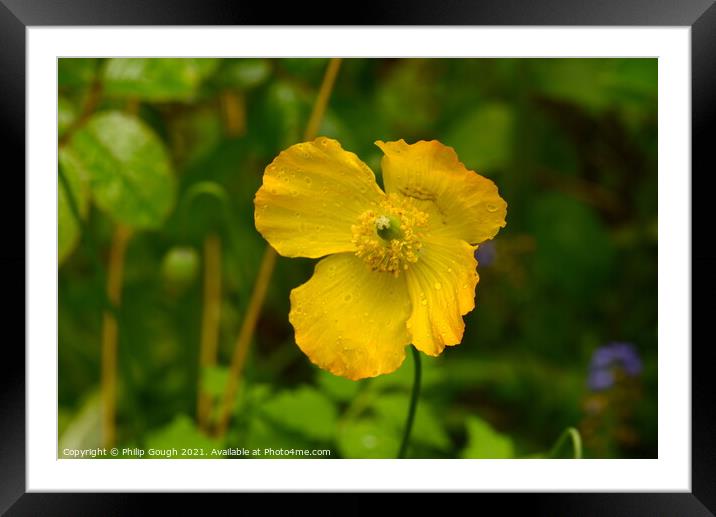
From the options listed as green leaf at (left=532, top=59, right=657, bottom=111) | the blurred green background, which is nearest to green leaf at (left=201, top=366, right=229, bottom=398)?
the blurred green background

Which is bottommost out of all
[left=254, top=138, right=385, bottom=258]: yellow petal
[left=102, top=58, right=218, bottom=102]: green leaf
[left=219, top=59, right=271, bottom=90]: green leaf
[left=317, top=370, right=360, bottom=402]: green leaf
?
[left=317, top=370, right=360, bottom=402]: green leaf

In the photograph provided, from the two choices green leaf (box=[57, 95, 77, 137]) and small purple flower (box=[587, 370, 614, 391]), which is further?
small purple flower (box=[587, 370, 614, 391])

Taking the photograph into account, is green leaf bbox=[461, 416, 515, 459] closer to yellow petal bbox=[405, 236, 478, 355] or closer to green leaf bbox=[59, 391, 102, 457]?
yellow petal bbox=[405, 236, 478, 355]

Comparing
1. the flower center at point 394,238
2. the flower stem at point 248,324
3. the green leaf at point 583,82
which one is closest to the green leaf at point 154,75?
the flower stem at point 248,324

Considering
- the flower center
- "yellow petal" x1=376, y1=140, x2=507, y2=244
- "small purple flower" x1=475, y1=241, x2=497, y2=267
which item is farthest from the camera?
"small purple flower" x1=475, y1=241, x2=497, y2=267

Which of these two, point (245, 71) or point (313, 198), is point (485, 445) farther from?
point (245, 71)

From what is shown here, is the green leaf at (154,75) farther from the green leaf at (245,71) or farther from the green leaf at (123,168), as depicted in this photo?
the green leaf at (245,71)
